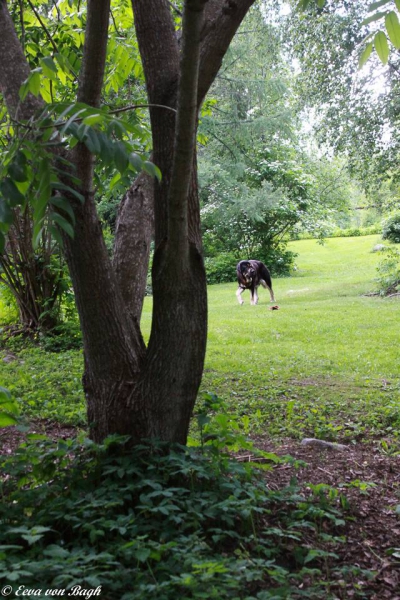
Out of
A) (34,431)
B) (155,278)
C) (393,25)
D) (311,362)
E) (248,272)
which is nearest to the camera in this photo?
(393,25)

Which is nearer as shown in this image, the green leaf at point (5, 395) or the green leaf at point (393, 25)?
the green leaf at point (393, 25)

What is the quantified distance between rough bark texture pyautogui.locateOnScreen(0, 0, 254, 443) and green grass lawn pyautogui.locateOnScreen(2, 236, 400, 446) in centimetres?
107

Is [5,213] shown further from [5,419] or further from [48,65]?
[5,419]

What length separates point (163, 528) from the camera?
8.54 ft

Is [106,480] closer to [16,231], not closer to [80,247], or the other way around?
[80,247]

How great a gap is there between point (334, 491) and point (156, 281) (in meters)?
1.56

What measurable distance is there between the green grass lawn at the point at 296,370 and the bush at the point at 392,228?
6346mm

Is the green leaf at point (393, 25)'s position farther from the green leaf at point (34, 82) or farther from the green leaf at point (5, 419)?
the green leaf at point (5, 419)

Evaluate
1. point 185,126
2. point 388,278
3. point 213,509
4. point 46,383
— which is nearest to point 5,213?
point 185,126

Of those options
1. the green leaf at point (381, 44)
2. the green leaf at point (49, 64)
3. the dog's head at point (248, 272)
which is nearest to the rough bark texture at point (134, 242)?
the green leaf at point (49, 64)

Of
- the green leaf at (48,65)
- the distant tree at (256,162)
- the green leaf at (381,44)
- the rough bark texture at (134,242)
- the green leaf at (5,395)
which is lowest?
the green leaf at (5,395)

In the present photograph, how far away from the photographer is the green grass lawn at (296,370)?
17.7 feet

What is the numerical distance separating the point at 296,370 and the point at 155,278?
454 cm

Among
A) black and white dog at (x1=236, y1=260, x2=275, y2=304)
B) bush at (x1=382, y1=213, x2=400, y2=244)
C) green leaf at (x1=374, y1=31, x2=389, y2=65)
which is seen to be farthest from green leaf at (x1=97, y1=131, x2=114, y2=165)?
bush at (x1=382, y1=213, x2=400, y2=244)
